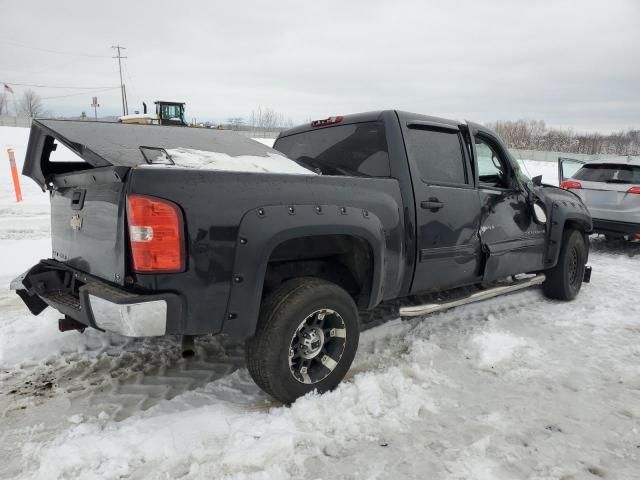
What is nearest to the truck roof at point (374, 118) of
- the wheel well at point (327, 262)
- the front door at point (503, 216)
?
the front door at point (503, 216)

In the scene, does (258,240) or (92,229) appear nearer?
(258,240)

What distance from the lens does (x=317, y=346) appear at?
2.82 meters

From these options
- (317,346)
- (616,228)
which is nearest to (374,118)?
(317,346)

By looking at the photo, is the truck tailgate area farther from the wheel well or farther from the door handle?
the door handle

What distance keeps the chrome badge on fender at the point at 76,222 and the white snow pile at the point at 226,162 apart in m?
0.67

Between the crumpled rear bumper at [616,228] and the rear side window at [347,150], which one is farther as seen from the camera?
the crumpled rear bumper at [616,228]

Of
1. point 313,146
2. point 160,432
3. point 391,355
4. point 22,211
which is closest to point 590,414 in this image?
point 391,355

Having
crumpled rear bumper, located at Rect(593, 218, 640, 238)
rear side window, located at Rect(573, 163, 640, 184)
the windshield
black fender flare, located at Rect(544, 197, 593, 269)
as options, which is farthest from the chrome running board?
the windshield

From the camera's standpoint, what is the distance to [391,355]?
3477 mm

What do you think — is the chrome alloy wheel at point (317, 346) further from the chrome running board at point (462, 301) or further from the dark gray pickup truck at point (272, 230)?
the chrome running board at point (462, 301)

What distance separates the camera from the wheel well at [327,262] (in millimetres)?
2840

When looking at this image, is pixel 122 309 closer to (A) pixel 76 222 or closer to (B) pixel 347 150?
(A) pixel 76 222

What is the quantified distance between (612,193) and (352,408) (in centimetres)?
725

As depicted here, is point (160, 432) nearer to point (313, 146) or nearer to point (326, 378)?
point (326, 378)
